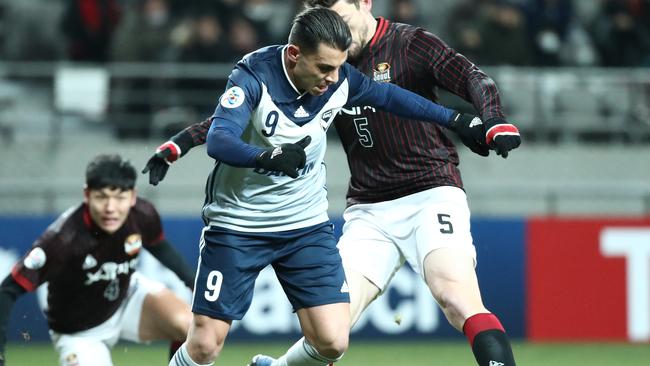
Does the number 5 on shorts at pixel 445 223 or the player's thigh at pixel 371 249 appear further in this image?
the player's thigh at pixel 371 249

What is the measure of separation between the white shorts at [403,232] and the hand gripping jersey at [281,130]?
419 mm

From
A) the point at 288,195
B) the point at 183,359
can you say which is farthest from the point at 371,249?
the point at 183,359

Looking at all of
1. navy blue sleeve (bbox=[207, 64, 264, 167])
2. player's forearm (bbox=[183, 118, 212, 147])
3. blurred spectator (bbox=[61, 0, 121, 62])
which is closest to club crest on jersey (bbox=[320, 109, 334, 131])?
navy blue sleeve (bbox=[207, 64, 264, 167])

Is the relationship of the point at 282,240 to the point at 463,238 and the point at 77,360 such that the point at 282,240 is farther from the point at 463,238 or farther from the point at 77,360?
the point at 77,360

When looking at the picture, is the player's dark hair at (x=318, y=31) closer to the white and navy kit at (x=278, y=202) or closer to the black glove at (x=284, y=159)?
the white and navy kit at (x=278, y=202)

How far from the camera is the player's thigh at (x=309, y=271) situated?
591 cm

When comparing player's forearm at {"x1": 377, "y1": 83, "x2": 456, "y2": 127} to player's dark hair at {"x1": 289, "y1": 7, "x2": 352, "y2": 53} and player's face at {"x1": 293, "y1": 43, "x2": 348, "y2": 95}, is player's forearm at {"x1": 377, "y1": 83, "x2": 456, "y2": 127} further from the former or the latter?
player's dark hair at {"x1": 289, "y1": 7, "x2": 352, "y2": 53}

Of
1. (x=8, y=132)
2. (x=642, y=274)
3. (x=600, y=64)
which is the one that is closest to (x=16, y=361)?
(x=8, y=132)

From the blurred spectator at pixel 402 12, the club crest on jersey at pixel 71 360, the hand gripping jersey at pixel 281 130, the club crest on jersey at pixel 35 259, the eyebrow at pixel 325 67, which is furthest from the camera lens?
the blurred spectator at pixel 402 12

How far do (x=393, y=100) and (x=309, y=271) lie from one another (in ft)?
3.03

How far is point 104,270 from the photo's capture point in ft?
22.8

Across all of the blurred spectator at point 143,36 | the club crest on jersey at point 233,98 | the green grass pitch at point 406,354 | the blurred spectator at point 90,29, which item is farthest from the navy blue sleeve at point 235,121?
the blurred spectator at point 90,29

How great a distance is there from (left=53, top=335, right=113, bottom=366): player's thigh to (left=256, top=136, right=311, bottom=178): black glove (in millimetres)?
2410

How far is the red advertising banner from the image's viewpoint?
10.8m
